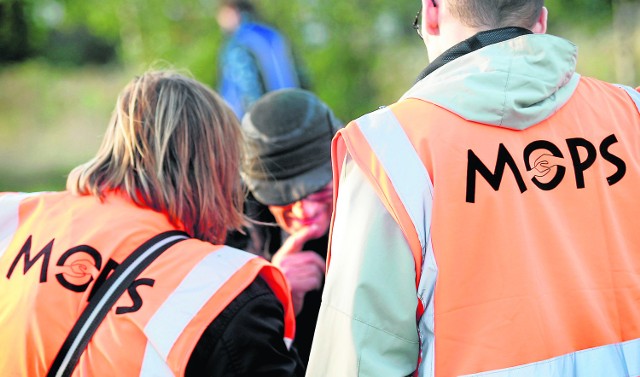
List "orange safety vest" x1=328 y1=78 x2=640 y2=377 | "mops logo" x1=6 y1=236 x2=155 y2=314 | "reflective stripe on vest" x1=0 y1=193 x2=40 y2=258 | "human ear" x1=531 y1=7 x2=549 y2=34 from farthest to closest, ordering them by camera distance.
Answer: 1. "reflective stripe on vest" x1=0 y1=193 x2=40 y2=258
2. "mops logo" x1=6 y1=236 x2=155 y2=314
3. "human ear" x1=531 y1=7 x2=549 y2=34
4. "orange safety vest" x1=328 y1=78 x2=640 y2=377

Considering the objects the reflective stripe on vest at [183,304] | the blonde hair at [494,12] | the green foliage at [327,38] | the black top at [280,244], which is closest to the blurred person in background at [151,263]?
the reflective stripe on vest at [183,304]

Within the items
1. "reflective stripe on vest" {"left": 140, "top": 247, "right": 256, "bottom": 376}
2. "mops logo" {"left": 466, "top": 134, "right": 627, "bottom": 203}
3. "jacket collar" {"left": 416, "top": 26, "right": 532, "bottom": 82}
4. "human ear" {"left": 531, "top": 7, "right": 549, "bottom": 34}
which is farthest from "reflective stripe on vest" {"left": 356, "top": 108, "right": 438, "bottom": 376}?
"reflective stripe on vest" {"left": 140, "top": 247, "right": 256, "bottom": 376}

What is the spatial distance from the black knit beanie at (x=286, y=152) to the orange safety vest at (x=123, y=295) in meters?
0.68

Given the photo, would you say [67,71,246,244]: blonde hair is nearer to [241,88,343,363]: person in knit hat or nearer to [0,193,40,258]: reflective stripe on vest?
[0,193,40,258]: reflective stripe on vest

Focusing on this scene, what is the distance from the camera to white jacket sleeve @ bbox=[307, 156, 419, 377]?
1.67 m

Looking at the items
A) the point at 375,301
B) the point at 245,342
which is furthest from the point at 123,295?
the point at 375,301

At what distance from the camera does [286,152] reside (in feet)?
9.36

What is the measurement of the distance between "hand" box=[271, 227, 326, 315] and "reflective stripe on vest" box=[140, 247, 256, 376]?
72 cm

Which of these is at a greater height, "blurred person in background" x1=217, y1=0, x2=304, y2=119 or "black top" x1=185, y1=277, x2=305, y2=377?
"blurred person in background" x1=217, y1=0, x2=304, y2=119

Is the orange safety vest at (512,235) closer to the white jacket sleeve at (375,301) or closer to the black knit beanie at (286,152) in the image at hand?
the white jacket sleeve at (375,301)

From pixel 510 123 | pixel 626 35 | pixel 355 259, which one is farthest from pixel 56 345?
pixel 626 35

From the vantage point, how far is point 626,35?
9.96 metres

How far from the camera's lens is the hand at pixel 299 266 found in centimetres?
283

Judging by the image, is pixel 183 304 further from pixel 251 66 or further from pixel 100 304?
pixel 251 66
